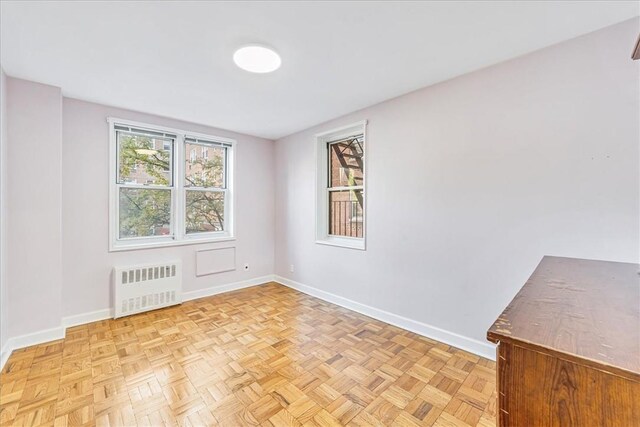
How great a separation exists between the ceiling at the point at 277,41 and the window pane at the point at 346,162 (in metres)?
0.84

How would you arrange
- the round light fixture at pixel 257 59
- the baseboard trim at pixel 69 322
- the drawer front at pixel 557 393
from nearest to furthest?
the drawer front at pixel 557 393 < the round light fixture at pixel 257 59 < the baseboard trim at pixel 69 322

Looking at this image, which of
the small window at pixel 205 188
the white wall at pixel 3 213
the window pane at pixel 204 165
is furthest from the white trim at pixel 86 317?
the window pane at pixel 204 165

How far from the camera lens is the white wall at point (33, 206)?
237 centimetres

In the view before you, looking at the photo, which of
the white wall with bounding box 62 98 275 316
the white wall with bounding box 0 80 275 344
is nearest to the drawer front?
the white wall with bounding box 0 80 275 344

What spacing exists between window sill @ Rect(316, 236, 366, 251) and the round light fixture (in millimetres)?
2084

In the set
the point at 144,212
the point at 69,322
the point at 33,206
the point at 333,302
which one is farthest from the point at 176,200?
the point at 333,302

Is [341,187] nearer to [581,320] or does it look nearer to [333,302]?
[333,302]

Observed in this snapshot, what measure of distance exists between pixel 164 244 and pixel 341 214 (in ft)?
7.75

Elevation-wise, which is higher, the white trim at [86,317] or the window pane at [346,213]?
the window pane at [346,213]

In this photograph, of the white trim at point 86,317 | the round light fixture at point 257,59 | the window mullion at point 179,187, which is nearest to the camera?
the round light fixture at point 257,59

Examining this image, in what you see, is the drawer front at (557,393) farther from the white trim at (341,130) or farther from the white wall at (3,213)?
the white wall at (3,213)

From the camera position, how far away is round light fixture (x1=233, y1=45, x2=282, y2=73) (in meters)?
1.96

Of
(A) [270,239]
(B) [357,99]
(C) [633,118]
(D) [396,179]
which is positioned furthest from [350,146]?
(C) [633,118]

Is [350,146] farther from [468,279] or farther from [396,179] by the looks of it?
[468,279]
